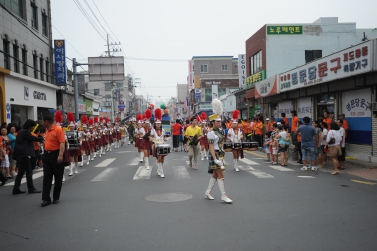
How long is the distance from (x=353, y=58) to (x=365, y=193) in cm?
698

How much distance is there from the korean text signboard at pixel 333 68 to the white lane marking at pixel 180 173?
7.71 m

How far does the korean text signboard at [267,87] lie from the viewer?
22.5 metres

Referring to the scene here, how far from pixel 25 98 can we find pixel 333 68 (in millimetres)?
19215

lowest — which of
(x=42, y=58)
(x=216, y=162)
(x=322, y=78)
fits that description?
(x=216, y=162)

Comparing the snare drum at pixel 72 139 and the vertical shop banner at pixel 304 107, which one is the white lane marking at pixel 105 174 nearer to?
the snare drum at pixel 72 139

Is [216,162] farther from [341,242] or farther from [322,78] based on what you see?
[322,78]

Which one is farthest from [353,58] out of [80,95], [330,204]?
[80,95]

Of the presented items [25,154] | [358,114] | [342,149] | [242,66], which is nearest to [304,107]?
[358,114]

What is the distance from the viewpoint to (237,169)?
39.8 ft

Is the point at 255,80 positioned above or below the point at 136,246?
above

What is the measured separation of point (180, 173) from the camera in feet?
38.6

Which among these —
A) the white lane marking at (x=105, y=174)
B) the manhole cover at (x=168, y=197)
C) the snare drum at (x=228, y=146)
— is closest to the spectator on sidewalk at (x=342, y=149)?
the snare drum at (x=228, y=146)

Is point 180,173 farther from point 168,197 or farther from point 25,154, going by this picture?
point 25,154

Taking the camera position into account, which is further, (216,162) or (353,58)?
(353,58)
